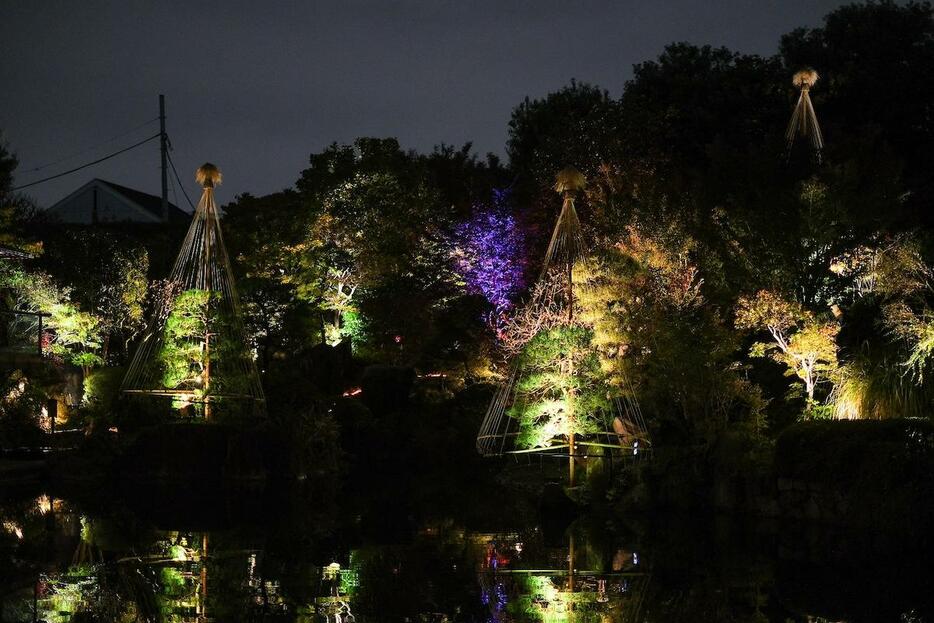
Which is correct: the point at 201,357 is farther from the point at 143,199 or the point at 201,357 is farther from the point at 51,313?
the point at 143,199

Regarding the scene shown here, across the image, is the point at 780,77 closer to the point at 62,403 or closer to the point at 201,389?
the point at 201,389

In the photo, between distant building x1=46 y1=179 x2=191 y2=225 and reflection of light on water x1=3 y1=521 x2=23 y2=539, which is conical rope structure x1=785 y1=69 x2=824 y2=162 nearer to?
reflection of light on water x1=3 y1=521 x2=23 y2=539

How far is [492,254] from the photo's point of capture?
26.5 m

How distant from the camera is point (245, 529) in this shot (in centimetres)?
1287

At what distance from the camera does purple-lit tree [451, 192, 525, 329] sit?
25578 mm

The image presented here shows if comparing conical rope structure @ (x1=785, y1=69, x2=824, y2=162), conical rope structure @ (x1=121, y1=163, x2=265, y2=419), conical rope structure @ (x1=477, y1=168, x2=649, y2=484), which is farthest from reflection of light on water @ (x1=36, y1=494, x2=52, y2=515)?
conical rope structure @ (x1=785, y1=69, x2=824, y2=162)

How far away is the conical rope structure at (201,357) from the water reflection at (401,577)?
661 centimetres

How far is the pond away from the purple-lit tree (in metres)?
11.1

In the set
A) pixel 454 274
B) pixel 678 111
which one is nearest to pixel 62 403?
pixel 454 274

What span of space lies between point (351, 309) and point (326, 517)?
13.7 metres

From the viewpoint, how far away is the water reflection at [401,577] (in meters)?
8.04

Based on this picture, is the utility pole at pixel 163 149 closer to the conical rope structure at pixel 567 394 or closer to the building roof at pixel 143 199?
the building roof at pixel 143 199

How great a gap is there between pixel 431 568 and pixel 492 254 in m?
16.8

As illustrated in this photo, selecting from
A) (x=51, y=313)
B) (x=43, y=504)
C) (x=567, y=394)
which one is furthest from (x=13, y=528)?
(x=51, y=313)
